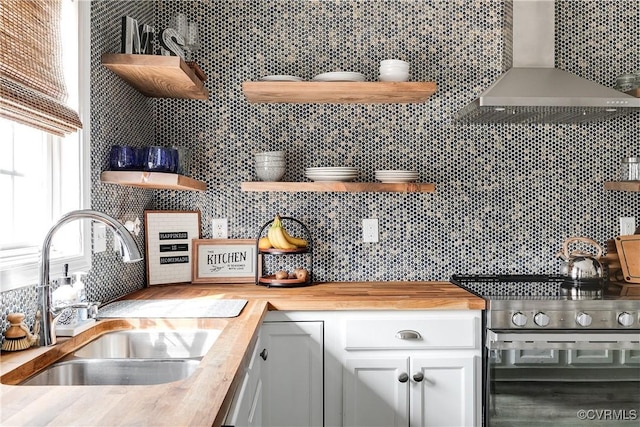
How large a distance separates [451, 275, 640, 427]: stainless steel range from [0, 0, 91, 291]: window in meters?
1.63

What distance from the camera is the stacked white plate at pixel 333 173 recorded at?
105 inches

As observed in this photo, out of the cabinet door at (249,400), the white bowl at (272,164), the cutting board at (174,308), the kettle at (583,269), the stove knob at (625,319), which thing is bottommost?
the cabinet door at (249,400)

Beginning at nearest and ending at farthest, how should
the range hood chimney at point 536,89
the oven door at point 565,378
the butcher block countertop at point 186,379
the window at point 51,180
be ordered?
the butcher block countertop at point 186,379 < the window at point 51,180 < the oven door at point 565,378 < the range hood chimney at point 536,89

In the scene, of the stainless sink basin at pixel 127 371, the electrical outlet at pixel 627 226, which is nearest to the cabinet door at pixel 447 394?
the stainless sink basin at pixel 127 371

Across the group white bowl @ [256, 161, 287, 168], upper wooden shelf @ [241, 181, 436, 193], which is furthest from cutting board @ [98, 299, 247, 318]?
white bowl @ [256, 161, 287, 168]

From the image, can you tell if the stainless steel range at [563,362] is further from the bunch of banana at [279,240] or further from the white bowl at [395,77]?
the white bowl at [395,77]

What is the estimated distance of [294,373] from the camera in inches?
90.2

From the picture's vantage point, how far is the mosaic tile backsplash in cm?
288

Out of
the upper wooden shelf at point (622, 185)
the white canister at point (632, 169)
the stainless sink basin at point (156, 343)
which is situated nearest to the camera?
the stainless sink basin at point (156, 343)

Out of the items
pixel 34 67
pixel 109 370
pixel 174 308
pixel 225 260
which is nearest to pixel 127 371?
pixel 109 370

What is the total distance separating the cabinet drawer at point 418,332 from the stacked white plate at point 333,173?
2.35 feet

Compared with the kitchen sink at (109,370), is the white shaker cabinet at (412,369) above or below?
below

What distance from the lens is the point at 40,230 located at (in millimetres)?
1856

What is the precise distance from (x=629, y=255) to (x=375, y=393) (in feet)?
4.89
